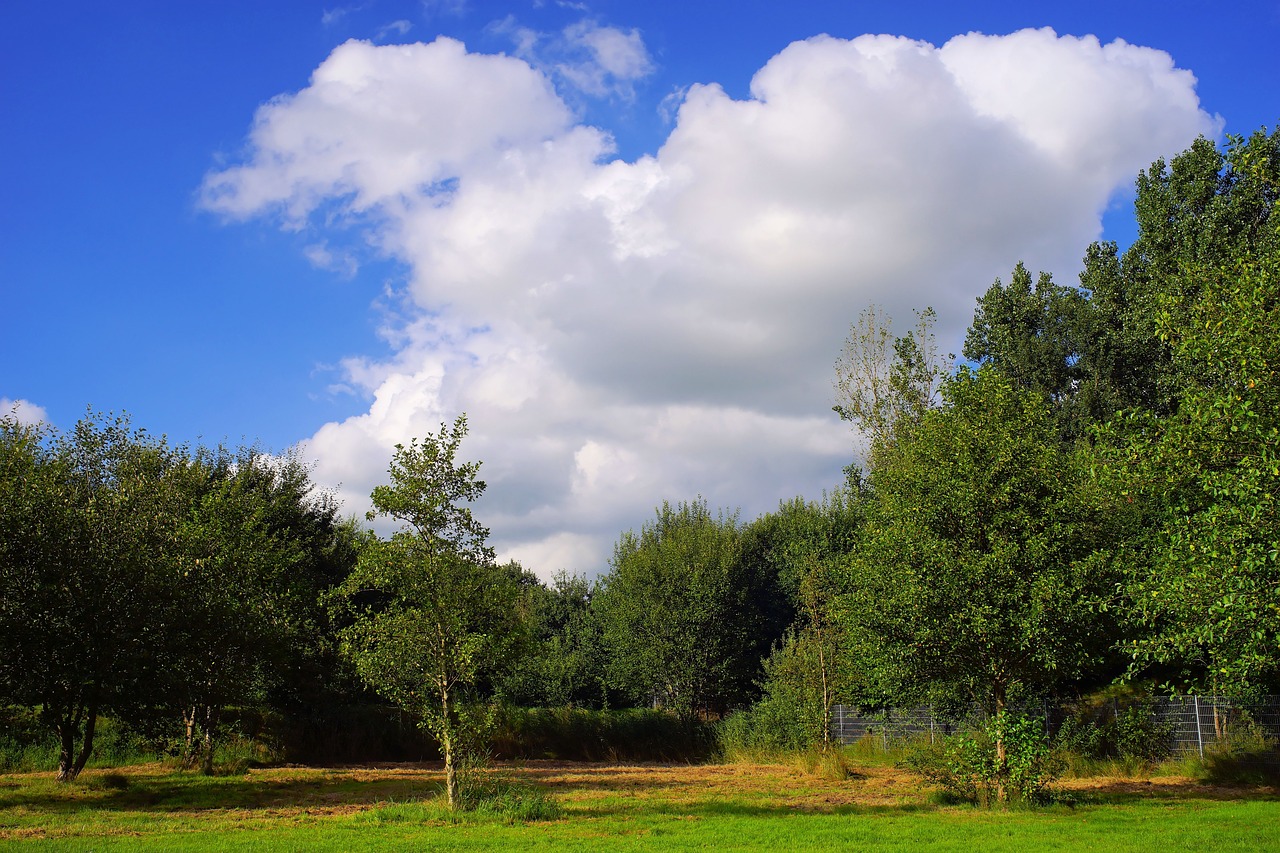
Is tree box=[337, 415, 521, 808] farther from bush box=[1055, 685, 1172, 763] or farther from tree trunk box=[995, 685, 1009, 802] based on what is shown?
bush box=[1055, 685, 1172, 763]

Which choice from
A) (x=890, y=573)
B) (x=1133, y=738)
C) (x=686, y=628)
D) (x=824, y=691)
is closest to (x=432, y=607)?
(x=890, y=573)

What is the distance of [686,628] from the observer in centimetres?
4703

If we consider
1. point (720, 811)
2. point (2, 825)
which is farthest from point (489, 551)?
point (2, 825)

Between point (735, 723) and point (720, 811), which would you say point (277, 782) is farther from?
point (735, 723)

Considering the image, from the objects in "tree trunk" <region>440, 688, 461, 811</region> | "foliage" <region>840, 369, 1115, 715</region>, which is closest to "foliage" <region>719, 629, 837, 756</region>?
"foliage" <region>840, 369, 1115, 715</region>

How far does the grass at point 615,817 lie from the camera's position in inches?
578

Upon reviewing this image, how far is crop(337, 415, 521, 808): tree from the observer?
18516 mm

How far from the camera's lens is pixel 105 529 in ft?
71.9

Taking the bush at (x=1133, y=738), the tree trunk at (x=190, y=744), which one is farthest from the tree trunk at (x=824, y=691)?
the tree trunk at (x=190, y=744)

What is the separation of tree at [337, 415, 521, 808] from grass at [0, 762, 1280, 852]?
88.5 inches

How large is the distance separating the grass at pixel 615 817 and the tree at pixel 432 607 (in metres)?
2.25

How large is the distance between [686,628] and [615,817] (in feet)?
94.7

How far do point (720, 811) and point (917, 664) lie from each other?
218 inches

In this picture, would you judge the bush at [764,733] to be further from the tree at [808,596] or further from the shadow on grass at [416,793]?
the shadow on grass at [416,793]
